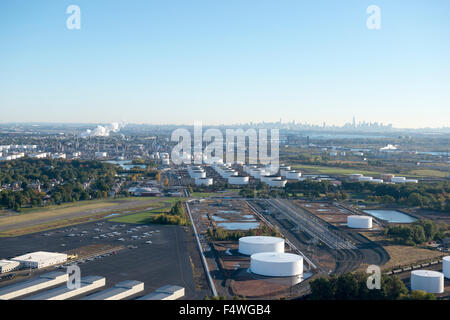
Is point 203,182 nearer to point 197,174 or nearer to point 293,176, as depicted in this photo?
point 197,174

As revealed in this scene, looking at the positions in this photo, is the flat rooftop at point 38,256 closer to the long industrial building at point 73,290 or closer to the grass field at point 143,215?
the long industrial building at point 73,290

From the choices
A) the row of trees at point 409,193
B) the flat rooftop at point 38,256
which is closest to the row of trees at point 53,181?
the flat rooftop at point 38,256

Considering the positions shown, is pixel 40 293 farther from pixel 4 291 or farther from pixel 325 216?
pixel 325 216

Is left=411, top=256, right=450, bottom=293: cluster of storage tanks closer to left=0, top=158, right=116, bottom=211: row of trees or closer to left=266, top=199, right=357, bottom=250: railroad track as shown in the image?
left=266, top=199, right=357, bottom=250: railroad track
